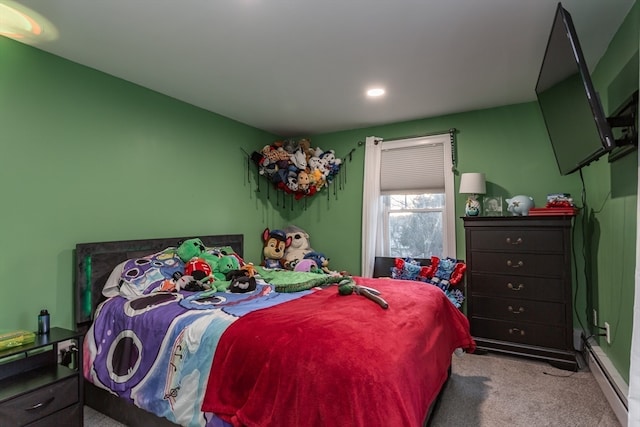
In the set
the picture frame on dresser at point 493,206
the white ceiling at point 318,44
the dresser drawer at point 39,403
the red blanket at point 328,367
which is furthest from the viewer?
the picture frame on dresser at point 493,206

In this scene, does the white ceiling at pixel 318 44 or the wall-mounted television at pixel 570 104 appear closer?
the wall-mounted television at pixel 570 104

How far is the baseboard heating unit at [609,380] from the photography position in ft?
6.54

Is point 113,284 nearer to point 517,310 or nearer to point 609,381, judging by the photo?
point 517,310

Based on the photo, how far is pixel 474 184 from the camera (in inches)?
132

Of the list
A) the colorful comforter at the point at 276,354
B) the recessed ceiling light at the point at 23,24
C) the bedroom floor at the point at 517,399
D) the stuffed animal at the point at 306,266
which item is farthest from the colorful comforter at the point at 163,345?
the recessed ceiling light at the point at 23,24

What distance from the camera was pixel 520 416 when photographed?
210 centimetres

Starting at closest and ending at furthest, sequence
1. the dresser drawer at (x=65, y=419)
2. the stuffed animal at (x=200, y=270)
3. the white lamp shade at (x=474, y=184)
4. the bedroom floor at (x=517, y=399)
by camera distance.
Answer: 1. the dresser drawer at (x=65, y=419)
2. the bedroom floor at (x=517, y=399)
3. the stuffed animal at (x=200, y=270)
4. the white lamp shade at (x=474, y=184)

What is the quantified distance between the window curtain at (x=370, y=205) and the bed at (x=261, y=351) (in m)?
1.34

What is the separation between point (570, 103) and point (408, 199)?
7.43 feet

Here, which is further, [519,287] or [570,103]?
[519,287]

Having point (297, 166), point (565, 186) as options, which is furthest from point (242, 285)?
point (565, 186)

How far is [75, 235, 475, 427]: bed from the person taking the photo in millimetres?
1290

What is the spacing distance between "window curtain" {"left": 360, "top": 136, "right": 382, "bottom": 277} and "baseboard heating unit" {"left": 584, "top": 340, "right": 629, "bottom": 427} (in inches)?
82.2

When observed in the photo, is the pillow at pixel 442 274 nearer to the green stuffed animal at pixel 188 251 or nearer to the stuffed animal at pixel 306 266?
the stuffed animal at pixel 306 266
